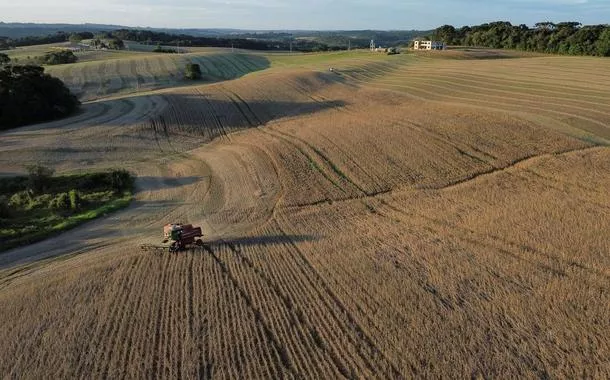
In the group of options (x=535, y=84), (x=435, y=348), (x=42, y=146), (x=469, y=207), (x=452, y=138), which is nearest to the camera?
(x=435, y=348)

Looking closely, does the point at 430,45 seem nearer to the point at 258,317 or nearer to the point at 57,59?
the point at 57,59

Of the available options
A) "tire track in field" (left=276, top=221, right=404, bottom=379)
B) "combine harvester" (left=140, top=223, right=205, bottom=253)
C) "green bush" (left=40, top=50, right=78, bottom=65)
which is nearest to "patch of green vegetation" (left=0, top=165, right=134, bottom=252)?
"combine harvester" (left=140, top=223, right=205, bottom=253)

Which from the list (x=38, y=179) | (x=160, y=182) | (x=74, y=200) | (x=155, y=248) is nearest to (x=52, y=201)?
(x=74, y=200)

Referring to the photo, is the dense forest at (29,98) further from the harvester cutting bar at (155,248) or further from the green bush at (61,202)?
the harvester cutting bar at (155,248)

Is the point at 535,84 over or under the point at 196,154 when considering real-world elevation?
over

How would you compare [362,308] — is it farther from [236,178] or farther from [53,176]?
[53,176]

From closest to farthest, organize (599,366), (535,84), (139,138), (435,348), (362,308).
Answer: (599,366)
(435,348)
(362,308)
(139,138)
(535,84)

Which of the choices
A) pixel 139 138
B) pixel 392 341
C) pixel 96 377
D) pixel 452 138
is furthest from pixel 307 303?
pixel 139 138

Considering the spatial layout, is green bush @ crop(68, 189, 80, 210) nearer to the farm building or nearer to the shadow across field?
the shadow across field
